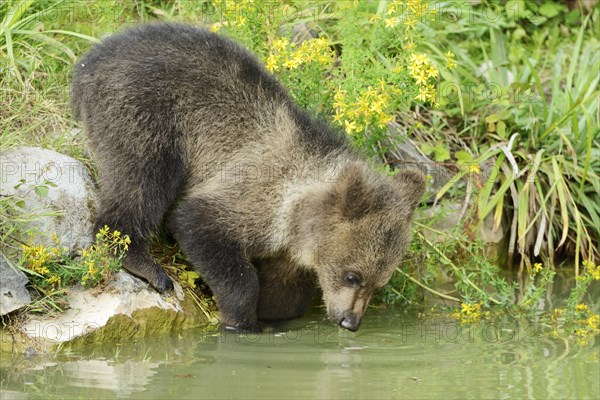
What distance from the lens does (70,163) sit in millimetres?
7879

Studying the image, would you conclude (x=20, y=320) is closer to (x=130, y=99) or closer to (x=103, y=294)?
(x=103, y=294)

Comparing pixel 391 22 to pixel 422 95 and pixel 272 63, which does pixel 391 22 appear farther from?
pixel 272 63

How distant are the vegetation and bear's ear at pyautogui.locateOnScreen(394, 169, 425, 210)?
1.83ft

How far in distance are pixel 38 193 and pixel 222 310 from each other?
→ 1731 millimetres

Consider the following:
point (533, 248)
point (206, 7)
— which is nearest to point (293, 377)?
point (533, 248)

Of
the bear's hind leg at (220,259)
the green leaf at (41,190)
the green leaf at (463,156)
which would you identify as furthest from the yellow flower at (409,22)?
the green leaf at (41,190)

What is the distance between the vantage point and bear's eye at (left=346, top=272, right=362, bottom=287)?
753cm

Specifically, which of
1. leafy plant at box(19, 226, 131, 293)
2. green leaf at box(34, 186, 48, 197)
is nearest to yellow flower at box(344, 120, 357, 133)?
leafy plant at box(19, 226, 131, 293)

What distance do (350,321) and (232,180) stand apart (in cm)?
150

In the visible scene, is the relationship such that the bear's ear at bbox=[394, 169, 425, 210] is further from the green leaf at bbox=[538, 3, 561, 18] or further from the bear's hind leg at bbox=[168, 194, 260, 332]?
the green leaf at bbox=[538, 3, 561, 18]

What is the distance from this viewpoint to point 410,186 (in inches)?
307

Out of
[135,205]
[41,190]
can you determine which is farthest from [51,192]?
[135,205]

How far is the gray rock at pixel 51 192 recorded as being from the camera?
289 inches

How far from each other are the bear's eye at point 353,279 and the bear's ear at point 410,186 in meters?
0.72
